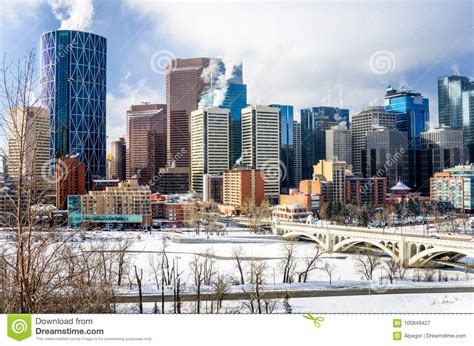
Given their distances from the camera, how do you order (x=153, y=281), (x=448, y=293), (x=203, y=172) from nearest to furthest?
(x=448, y=293) < (x=153, y=281) < (x=203, y=172)

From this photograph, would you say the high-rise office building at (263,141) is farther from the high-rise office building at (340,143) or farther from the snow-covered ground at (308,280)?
the snow-covered ground at (308,280)

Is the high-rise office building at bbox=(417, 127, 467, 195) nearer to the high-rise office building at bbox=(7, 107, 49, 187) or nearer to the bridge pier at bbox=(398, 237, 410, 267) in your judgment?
the bridge pier at bbox=(398, 237, 410, 267)

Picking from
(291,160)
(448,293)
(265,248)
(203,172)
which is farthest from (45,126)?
(291,160)

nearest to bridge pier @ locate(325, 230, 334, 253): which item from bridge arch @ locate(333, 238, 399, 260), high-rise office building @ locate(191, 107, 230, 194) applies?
bridge arch @ locate(333, 238, 399, 260)

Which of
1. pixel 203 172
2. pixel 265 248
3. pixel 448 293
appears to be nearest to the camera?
pixel 448 293
